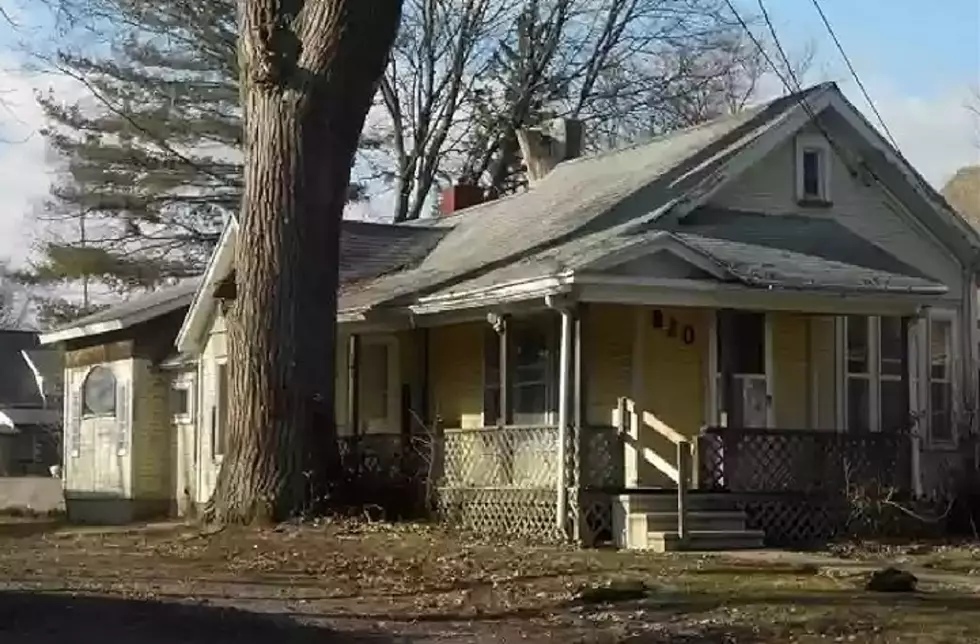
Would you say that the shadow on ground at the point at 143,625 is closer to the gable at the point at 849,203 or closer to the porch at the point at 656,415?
the porch at the point at 656,415

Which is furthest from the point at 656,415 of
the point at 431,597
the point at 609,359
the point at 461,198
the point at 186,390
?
the point at 461,198

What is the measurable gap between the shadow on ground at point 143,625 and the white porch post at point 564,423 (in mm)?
7290

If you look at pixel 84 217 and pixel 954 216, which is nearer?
pixel 954 216

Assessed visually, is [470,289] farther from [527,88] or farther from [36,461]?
[36,461]

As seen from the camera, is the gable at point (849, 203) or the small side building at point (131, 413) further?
the small side building at point (131, 413)

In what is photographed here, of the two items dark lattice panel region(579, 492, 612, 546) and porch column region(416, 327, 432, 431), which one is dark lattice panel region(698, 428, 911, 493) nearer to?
dark lattice panel region(579, 492, 612, 546)

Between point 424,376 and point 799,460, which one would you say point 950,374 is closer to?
point 799,460

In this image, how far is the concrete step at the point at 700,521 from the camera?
63.0 ft

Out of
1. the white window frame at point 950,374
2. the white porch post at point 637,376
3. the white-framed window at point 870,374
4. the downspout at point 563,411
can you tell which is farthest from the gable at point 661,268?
the white window frame at point 950,374

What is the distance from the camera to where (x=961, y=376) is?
82.1 ft

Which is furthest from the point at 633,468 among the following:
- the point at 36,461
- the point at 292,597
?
the point at 36,461

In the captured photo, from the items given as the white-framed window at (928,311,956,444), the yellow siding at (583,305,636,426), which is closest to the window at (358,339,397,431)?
the yellow siding at (583,305,636,426)

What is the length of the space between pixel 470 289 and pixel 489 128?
912 inches

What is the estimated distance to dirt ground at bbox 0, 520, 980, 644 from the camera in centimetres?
1185
